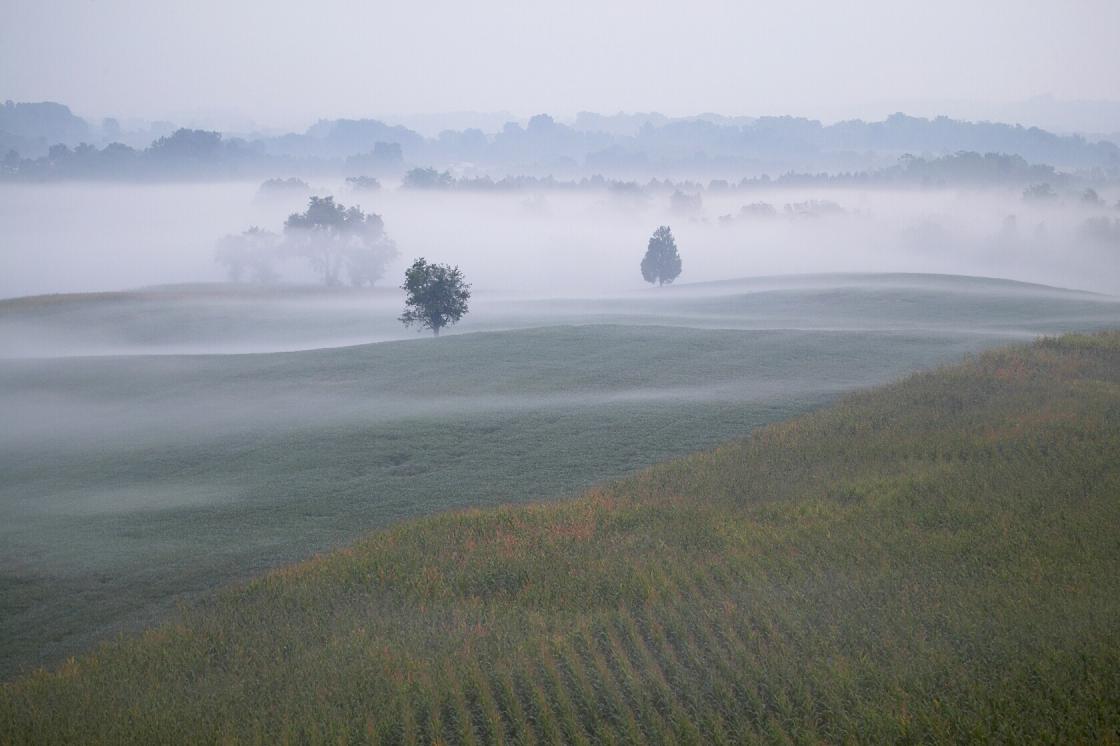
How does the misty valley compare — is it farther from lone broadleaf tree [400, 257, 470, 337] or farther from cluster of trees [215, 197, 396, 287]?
cluster of trees [215, 197, 396, 287]

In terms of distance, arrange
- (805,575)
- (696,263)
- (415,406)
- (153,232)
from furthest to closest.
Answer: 1. (153,232)
2. (696,263)
3. (415,406)
4. (805,575)

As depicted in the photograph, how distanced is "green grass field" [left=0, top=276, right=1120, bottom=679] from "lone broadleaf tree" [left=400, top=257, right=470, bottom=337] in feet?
21.3

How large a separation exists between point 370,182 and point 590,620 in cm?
18183

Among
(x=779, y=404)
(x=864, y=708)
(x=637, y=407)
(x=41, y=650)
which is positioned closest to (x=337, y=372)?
(x=637, y=407)

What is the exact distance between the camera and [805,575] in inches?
579

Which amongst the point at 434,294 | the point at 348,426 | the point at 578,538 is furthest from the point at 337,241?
the point at 578,538

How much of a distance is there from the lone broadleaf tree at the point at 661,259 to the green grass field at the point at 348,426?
42465 mm

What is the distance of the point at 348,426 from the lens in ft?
98.5

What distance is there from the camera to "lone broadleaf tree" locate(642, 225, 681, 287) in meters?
101

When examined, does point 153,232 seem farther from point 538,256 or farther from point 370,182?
point 538,256

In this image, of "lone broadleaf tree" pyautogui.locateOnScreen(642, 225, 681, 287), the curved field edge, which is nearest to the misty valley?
the curved field edge

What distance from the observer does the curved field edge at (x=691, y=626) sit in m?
10.9

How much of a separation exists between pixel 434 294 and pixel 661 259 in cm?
5142

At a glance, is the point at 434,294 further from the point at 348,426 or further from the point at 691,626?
the point at 691,626
